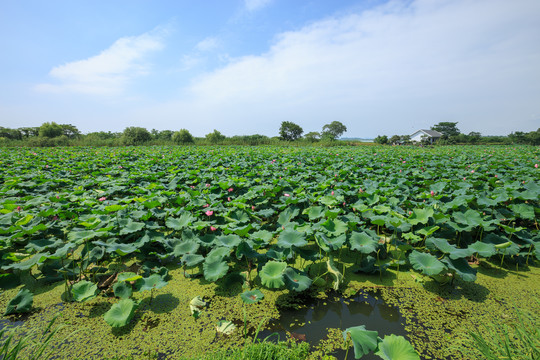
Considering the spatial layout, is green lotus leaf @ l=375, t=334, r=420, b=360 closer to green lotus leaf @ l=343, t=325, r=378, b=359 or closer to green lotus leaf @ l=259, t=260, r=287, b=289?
green lotus leaf @ l=343, t=325, r=378, b=359

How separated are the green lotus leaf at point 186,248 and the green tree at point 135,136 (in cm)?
2895

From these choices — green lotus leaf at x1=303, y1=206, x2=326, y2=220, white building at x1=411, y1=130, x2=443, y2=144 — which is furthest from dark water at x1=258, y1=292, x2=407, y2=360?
white building at x1=411, y1=130, x2=443, y2=144

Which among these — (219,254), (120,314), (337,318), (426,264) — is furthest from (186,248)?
(426,264)

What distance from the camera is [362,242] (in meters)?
2.66

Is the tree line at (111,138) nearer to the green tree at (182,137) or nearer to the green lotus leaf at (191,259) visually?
the green tree at (182,137)

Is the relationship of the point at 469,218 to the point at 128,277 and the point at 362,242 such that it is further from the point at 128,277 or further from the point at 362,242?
the point at 128,277

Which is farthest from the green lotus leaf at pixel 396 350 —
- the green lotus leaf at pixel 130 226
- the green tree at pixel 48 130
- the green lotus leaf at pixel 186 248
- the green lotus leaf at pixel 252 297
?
the green tree at pixel 48 130

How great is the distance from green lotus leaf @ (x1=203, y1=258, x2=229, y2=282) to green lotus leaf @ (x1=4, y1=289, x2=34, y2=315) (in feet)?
5.16

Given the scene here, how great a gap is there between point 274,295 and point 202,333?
2.51ft

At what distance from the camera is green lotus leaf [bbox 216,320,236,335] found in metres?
1.91

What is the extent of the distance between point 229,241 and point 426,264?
206 centimetres

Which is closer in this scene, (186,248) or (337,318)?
(337,318)

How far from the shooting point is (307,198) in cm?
→ 400

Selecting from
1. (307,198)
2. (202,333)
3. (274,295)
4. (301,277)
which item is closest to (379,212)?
(307,198)
